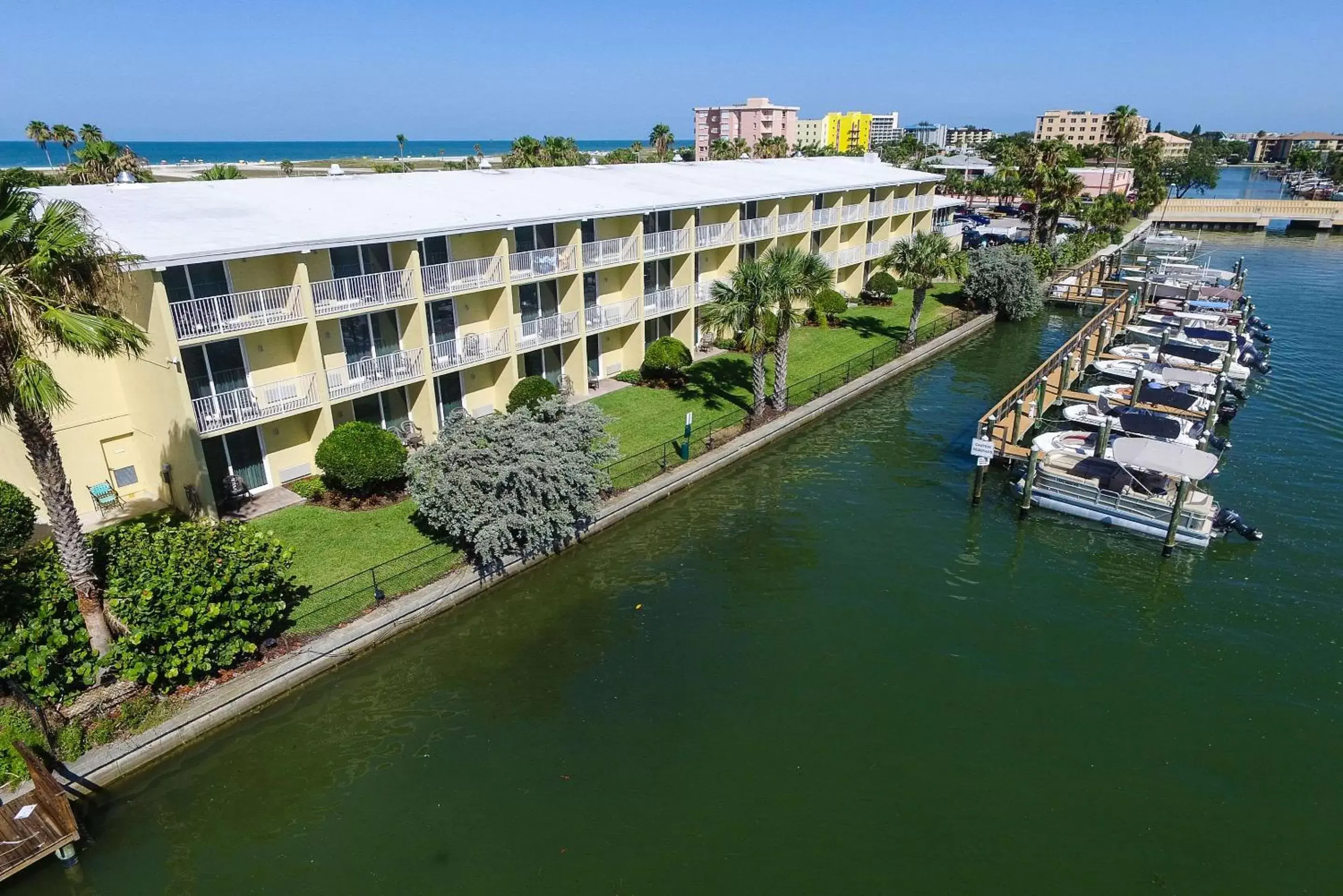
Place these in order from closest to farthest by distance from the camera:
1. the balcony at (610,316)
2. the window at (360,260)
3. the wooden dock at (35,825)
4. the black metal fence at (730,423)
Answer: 1. the wooden dock at (35,825)
2. the window at (360,260)
3. the black metal fence at (730,423)
4. the balcony at (610,316)

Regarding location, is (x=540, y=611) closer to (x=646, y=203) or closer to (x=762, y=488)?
(x=762, y=488)

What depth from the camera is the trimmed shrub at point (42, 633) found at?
1409 centimetres

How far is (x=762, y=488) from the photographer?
26547 millimetres

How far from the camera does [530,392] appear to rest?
2805cm

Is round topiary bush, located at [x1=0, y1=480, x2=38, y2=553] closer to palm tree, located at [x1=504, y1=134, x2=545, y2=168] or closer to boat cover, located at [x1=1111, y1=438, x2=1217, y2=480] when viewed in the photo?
boat cover, located at [x1=1111, y1=438, x2=1217, y2=480]

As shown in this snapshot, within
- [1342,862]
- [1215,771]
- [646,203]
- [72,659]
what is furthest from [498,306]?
[1342,862]

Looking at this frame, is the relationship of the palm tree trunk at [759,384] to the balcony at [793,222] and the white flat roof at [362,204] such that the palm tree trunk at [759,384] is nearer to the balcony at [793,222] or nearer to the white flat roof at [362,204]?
the white flat roof at [362,204]

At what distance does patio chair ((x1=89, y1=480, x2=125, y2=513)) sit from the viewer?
73.2ft

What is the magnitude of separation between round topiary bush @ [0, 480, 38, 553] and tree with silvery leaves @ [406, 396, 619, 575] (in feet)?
28.7

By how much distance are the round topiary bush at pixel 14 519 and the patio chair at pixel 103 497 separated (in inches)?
118

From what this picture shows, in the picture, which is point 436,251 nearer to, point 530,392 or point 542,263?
point 542,263

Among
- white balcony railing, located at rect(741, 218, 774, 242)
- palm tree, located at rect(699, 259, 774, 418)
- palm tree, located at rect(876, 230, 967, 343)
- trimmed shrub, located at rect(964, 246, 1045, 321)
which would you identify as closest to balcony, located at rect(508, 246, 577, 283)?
palm tree, located at rect(699, 259, 774, 418)

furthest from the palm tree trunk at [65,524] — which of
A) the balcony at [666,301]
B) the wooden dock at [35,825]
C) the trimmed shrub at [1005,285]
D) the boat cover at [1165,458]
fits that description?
the trimmed shrub at [1005,285]

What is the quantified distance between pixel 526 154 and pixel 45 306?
68.8 m
